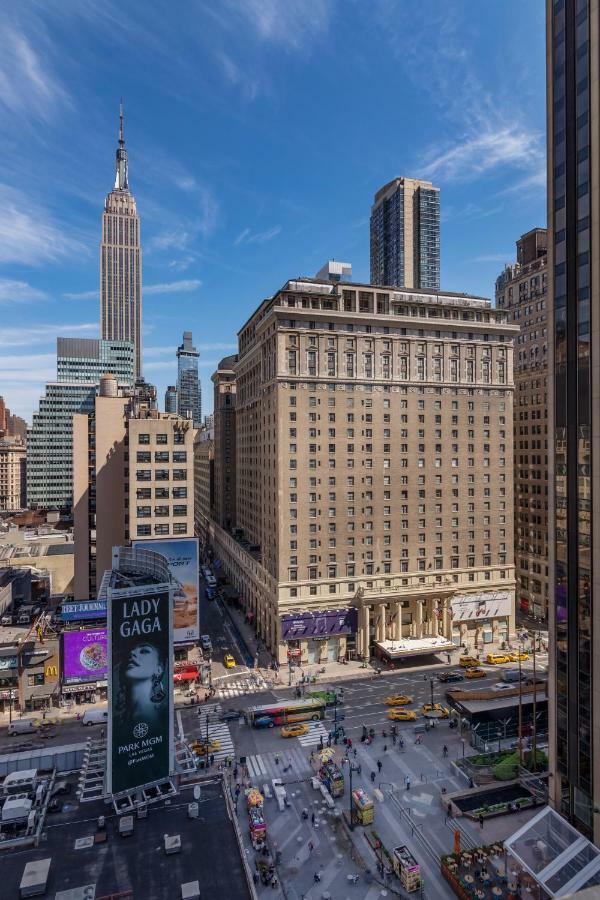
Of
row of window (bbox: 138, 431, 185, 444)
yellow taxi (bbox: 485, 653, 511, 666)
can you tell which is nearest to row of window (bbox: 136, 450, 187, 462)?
row of window (bbox: 138, 431, 185, 444)

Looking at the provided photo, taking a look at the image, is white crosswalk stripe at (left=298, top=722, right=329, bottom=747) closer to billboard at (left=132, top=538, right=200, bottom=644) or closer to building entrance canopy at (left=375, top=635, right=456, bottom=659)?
building entrance canopy at (left=375, top=635, right=456, bottom=659)

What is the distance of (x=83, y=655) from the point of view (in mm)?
70562

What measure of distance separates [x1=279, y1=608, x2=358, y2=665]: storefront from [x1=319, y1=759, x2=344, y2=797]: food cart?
1083 inches

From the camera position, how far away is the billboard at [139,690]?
45031 millimetres

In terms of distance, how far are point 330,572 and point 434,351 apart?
40185 mm

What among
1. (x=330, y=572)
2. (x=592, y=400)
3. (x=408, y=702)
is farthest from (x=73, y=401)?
(x=592, y=400)

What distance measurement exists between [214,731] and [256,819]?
19.3 m

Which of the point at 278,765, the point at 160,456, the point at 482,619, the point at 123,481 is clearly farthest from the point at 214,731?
the point at 482,619

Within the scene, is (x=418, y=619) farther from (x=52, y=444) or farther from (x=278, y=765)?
(x=52, y=444)

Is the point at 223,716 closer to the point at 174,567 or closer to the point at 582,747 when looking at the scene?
the point at 174,567

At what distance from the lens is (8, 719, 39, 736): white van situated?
6306 centimetres

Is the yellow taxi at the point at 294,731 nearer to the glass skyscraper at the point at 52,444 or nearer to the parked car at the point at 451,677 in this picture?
the parked car at the point at 451,677

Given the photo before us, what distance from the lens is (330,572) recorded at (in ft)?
280

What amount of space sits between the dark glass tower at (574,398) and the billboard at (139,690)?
31786 millimetres
